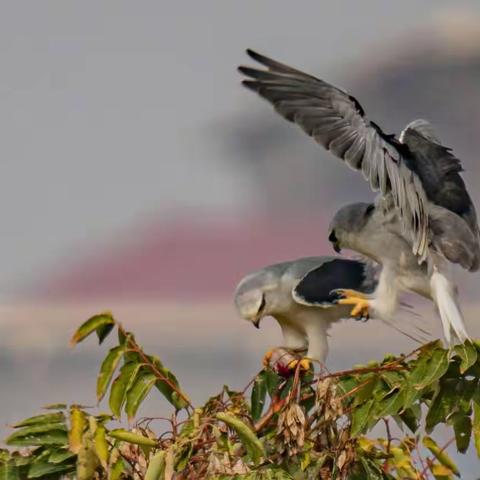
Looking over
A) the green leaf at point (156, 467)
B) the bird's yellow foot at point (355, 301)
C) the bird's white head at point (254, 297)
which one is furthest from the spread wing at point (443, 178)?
the green leaf at point (156, 467)

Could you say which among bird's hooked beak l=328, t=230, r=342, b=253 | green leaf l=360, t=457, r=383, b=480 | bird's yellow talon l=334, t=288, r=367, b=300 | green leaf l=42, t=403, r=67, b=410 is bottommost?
green leaf l=360, t=457, r=383, b=480

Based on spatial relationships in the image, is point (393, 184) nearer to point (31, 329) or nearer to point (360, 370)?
point (360, 370)

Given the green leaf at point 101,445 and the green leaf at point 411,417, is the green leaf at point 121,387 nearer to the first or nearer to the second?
the green leaf at point 101,445

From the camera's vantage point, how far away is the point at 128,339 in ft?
10.8

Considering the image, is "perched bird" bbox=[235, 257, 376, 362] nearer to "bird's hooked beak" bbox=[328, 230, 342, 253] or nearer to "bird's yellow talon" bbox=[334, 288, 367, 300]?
"bird's yellow talon" bbox=[334, 288, 367, 300]

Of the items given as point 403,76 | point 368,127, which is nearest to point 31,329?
point 403,76

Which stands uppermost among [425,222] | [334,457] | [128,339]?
[425,222]

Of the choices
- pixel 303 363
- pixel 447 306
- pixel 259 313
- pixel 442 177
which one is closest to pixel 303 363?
pixel 303 363

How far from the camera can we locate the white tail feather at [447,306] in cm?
370

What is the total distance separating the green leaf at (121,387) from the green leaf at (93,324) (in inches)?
3.8

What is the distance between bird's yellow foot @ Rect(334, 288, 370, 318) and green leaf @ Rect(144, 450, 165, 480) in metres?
0.88

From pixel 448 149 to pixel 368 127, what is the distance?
1.03 feet

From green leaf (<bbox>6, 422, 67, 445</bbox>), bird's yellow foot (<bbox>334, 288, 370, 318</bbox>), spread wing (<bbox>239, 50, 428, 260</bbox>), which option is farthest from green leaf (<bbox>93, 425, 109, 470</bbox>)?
spread wing (<bbox>239, 50, 428, 260</bbox>)

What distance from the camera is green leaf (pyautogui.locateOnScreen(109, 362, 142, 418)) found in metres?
3.27
